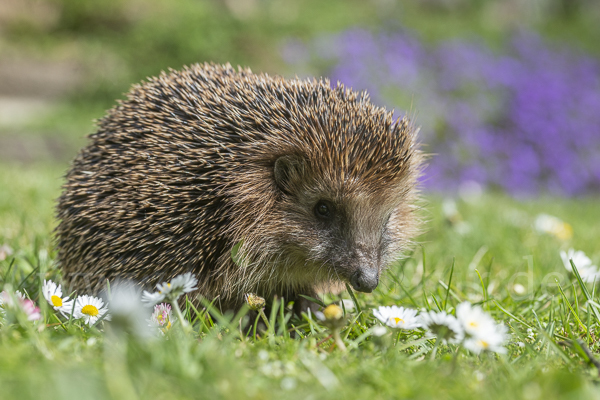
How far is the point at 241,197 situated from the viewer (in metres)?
3.27

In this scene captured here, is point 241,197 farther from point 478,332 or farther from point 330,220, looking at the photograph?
point 478,332

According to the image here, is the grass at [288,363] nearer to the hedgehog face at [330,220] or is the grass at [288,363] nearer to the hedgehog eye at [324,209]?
the hedgehog face at [330,220]

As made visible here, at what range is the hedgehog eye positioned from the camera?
335 centimetres

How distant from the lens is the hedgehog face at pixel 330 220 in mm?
3236

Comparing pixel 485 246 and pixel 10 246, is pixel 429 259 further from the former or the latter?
pixel 10 246

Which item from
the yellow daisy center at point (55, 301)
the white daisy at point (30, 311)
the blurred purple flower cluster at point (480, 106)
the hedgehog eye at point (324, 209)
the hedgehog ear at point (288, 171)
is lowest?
the blurred purple flower cluster at point (480, 106)

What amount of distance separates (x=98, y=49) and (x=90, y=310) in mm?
11381

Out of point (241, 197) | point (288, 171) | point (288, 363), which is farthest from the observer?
point (288, 171)

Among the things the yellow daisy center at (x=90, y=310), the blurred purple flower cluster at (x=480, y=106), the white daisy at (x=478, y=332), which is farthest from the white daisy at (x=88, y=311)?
the blurred purple flower cluster at (x=480, y=106)

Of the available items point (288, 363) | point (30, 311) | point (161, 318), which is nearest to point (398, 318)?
point (288, 363)

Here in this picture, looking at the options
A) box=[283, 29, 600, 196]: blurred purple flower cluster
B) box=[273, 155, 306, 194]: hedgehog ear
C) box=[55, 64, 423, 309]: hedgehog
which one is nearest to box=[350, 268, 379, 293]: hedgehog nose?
box=[55, 64, 423, 309]: hedgehog

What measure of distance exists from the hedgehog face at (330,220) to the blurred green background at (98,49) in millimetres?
7815

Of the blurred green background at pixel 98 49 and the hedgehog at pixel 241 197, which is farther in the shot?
the blurred green background at pixel 98 49

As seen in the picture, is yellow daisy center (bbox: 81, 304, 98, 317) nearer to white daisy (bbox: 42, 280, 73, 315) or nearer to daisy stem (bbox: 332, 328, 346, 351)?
white daisy (bbox: 42, 280, 73, 315)
